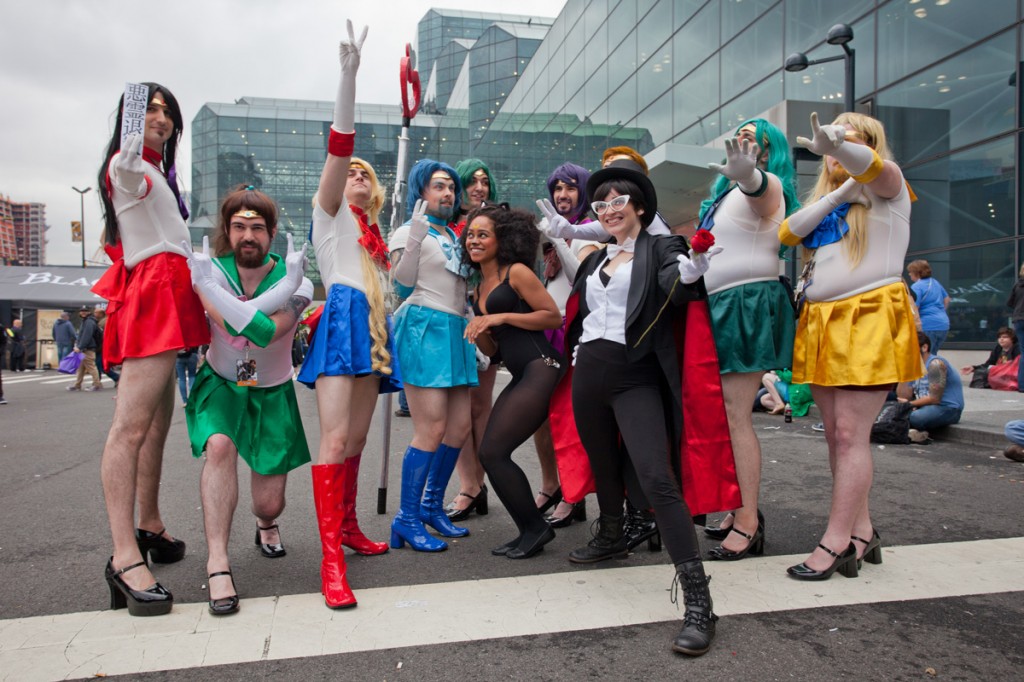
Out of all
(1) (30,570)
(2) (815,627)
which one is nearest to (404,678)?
(2) (815,627)

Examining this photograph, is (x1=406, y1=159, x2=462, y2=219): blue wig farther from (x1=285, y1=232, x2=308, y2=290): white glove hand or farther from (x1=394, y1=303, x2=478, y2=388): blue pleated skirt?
(x1=285, y1=232, x2=308, y2=290): white glove hand

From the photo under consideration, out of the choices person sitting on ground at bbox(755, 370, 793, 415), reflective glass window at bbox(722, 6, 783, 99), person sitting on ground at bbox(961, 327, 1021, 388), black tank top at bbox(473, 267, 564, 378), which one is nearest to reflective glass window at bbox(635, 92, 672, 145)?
reflective glass window at bbox(722, 6, 783, 99)

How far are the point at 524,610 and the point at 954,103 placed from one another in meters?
13.0

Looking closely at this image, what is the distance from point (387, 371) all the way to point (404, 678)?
1.49 meters

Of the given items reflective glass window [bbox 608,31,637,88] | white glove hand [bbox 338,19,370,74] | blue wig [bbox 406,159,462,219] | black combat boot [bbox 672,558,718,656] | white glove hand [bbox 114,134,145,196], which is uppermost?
reflective glass window [bbox 608,31,637,88]

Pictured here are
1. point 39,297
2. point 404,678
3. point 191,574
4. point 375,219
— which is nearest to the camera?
point 404,678

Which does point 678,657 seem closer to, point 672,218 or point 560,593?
point 560,593

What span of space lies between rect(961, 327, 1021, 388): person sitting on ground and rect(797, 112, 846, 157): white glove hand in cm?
950

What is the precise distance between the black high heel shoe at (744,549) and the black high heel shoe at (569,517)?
2.93ft

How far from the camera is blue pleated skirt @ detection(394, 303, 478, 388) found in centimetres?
367

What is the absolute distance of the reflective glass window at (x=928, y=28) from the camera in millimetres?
11270

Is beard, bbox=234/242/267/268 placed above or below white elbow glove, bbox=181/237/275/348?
above

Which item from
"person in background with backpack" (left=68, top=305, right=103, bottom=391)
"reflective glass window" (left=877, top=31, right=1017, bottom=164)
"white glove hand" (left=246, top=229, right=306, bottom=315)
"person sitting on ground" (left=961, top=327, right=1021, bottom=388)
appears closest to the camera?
"white glove hand" (left=246, top=229, right=306, bottom=315)

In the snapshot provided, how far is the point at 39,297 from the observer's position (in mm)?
23656
